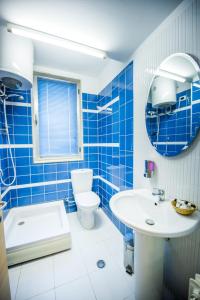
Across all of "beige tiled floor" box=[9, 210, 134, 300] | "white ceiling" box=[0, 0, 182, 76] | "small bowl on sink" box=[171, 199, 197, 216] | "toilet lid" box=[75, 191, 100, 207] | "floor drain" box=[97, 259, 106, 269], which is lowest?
"beige tiled floor" box=[9, 210, 134, 300]

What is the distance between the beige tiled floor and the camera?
1127mm

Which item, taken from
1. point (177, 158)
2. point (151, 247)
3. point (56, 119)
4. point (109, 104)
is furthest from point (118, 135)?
point (151, 247)

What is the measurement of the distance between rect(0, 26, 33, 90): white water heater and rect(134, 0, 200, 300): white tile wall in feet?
3.97

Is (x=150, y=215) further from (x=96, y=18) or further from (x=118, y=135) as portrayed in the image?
(x=96, y=18)

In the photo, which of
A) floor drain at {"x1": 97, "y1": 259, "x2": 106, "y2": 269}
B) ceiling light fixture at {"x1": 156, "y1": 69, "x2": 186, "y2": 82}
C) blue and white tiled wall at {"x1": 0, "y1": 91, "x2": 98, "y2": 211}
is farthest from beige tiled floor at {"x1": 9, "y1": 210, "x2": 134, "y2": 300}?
ceiling light fixture at {"x1": 156, "y1": 69, "x2": 186, "y2": 82}

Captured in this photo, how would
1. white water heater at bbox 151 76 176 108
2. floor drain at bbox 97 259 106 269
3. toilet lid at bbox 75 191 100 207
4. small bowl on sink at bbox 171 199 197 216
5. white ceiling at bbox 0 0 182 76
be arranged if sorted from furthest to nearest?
1. toilet lid at bbox 75 191 100 207
2. floor drain at bbox 97 259 106 269
3. white water heater at bbox 151 76 176 108
4. white ceiling at bbox 0 0 182 76
5. small bowl on sink at bbox 171 199 197 216

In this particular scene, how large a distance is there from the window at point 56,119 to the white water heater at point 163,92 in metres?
1.50

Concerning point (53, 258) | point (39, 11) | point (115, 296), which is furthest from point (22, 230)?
point (39, 11)

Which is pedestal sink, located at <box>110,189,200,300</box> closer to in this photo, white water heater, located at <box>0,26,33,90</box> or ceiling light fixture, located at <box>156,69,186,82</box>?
ceiling light fixture, located at <box>156,69,186,82</box>

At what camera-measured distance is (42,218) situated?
2023mm

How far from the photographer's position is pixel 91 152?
99.8 inches

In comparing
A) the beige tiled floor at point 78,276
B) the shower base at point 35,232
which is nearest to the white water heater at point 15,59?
the shower base at point 35,232

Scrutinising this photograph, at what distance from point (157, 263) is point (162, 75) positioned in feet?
5.05

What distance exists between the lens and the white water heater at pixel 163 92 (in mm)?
1065
